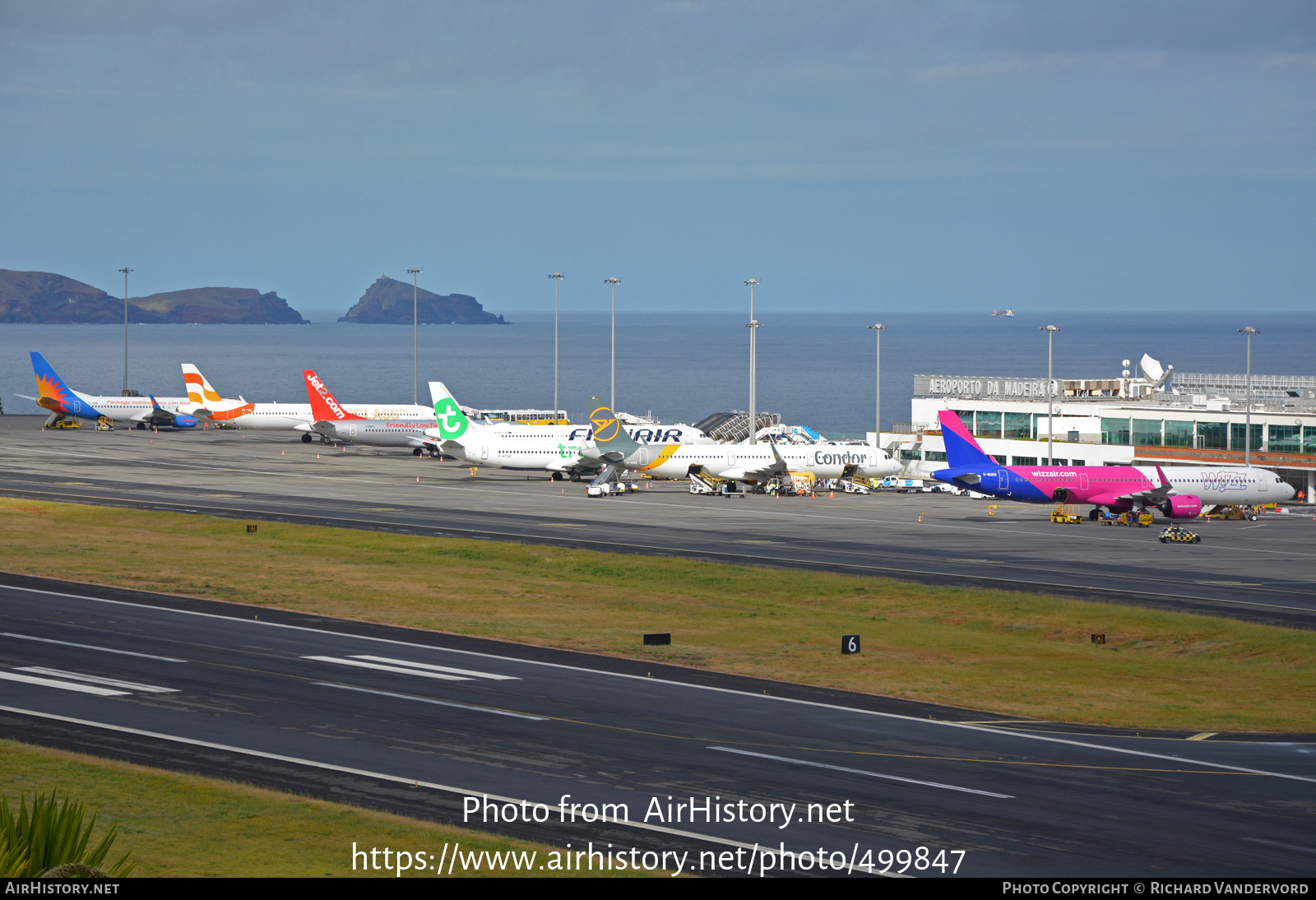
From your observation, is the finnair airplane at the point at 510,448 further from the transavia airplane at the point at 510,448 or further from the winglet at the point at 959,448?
the winglet at the point at 959,448

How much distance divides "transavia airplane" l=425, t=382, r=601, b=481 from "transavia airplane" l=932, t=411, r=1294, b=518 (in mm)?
31375

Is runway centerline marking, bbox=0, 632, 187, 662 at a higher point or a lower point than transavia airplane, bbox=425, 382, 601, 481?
lower

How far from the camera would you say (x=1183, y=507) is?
90.0m

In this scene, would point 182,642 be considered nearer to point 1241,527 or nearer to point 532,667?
point 532,667

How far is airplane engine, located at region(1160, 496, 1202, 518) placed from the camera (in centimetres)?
9000

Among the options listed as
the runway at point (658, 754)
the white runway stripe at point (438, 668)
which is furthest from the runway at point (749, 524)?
the white runway stripe at point (438, 668)

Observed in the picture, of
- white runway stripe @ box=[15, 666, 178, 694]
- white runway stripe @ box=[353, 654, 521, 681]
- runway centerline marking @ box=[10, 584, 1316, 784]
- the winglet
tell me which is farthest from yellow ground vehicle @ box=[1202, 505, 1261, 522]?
white runway stripe @ box=[15, 666, 178, 694]

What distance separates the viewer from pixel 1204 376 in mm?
146875

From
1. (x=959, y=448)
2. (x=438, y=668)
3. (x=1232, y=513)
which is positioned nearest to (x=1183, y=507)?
(x=1232, y=513)

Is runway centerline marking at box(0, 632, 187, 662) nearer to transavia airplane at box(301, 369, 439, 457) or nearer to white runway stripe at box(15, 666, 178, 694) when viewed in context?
white runway stripe at box(15, 666, 178, 694)

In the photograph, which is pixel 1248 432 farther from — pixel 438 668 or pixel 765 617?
pixel 438 668

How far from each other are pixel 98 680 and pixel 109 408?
135373 millimetres

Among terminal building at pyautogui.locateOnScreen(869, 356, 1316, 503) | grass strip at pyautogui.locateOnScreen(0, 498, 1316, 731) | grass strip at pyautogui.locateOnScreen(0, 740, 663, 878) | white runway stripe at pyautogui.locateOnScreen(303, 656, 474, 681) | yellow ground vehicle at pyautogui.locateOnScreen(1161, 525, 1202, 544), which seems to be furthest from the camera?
terminal building at pyautogui.locateOnScreen(869, 356, 1316, 503)

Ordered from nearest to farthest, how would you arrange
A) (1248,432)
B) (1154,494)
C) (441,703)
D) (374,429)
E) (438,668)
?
(441,703), (438,668), (1154,494), (1248,432), (374,429)
